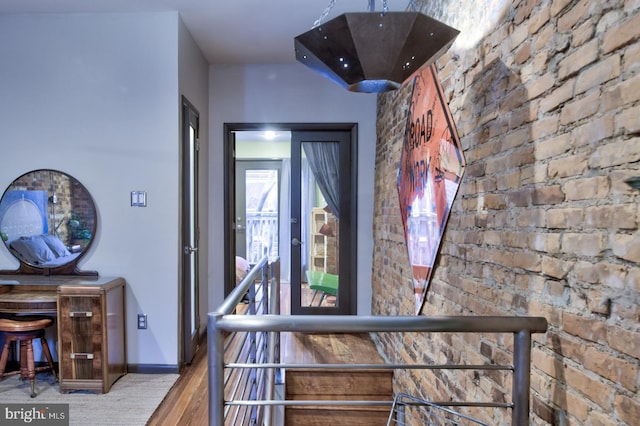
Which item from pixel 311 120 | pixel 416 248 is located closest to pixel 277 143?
pixel 311 120

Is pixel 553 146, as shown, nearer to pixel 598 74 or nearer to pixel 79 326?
pixel 598 74

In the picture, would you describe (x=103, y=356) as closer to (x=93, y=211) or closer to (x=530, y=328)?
(x=93, y=211)

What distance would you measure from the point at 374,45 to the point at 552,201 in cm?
74

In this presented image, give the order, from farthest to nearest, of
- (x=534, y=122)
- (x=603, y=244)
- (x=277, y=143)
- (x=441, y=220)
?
(x=277, y=143) → (x=441, y=220) → (x=534, y=122) → (x=603, y=244)

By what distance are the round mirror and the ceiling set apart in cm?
125

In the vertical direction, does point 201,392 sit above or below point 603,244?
below

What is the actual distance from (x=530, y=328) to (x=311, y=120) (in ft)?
9.26

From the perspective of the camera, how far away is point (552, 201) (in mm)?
943

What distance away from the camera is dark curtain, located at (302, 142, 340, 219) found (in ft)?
11.1

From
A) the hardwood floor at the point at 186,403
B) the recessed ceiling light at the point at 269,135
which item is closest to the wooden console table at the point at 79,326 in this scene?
the hardwood floor at the point at 186,403

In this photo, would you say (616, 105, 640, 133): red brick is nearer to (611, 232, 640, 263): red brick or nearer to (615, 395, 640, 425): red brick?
(611, 232, 640, 263): red brick

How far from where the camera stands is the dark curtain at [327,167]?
3393mm

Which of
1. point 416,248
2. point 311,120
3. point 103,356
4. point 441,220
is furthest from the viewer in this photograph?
point 311,120

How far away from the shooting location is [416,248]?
199 centimetres
